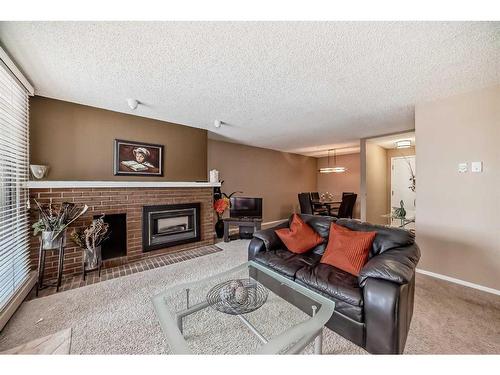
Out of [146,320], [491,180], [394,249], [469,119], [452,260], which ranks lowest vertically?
[146,320]

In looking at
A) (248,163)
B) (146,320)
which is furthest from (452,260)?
(248,163)

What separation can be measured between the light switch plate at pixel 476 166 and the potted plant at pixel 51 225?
4.72 m

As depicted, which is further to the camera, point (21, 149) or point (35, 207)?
point (35, 207)

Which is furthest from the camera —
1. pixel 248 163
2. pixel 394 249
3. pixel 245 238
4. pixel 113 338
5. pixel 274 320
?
pixel 248 163

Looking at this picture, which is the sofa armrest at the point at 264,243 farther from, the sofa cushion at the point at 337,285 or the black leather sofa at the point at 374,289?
the sofa cushion at the point at 337,285

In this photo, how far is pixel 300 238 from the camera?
2.24m

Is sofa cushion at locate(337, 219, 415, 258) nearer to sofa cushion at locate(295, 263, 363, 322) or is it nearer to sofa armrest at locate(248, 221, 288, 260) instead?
sofa cushion at locate(295, 263, 363, 322)

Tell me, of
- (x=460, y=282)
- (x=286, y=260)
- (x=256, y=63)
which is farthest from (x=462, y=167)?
(x=256, y=63)

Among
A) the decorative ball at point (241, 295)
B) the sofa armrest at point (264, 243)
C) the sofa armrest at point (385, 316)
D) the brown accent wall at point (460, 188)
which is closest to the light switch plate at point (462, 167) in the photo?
the brown accent wall at point (460, 188)

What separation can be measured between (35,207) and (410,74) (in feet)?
14.3

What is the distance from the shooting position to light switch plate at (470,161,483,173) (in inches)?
87.1
